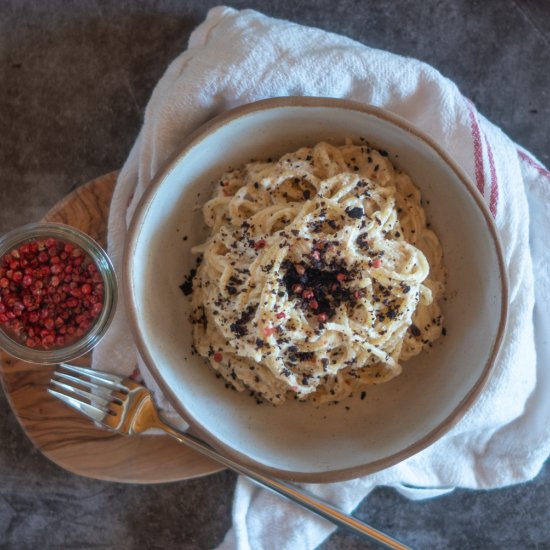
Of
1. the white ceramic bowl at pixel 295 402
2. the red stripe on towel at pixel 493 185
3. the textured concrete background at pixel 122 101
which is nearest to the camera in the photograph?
the white ceramic bowl at pixel 295 402

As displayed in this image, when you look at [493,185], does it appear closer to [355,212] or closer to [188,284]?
[355,212]

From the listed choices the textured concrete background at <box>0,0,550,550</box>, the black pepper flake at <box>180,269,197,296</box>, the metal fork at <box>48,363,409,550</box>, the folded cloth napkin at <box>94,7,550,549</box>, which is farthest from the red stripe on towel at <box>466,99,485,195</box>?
the metal fork at <box>48,363,409,550</box>

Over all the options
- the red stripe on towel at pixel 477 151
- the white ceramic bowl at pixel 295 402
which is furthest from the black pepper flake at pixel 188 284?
the red stripe on towel at pixel 477 151

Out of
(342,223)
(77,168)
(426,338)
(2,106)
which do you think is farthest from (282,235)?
(2,106)

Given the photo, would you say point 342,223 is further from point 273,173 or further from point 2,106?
point 2,106

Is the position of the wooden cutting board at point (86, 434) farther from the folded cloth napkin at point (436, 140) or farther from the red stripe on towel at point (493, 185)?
the red stripe on towel at point (493, 185)
